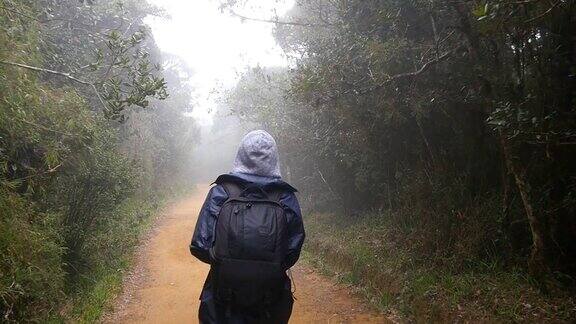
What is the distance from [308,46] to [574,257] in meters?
8.54

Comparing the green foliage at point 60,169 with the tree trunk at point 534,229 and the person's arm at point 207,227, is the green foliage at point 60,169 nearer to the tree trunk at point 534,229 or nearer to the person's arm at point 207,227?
the person's arm at point 207,227

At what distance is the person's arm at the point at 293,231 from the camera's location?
2.75 m

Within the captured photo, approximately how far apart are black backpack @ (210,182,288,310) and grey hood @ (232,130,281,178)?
12.3 inches

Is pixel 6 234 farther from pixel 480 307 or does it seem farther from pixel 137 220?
pixel 137 220

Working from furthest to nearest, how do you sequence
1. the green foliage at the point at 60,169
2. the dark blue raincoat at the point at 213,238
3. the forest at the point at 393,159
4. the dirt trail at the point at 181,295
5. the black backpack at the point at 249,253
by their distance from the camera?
the dirt trail at the point at 181,295 < the forest at the point at 393,159 < the green foliage at the point at 60,169 < the dark blue raincoat at the point at 213,238 < the black backpack at the point at 249,253

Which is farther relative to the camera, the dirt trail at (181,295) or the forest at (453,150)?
the dirt trail at (181,295)

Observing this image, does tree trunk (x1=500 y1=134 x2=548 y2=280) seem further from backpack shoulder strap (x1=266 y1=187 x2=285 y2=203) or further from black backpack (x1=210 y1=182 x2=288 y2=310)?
black backpack (x1=210 y1=182 x2=288 y2=310)

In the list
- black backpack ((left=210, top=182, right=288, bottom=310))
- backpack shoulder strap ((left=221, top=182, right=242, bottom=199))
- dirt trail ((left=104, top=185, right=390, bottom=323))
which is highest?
backpack shoulder strap ((left=221, top=182, right=242, bottom=199))

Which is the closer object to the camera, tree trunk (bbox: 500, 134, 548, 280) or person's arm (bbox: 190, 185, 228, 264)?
person's arm (bbox: 190, 185, 228, 264)

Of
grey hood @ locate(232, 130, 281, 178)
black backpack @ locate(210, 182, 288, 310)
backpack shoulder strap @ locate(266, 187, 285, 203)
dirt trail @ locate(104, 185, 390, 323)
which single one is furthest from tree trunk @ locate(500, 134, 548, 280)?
black backpack @ locate(210, 182, 288, 310)

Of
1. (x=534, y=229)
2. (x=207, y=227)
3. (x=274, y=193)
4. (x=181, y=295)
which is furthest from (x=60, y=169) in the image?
(x=534, y=229)

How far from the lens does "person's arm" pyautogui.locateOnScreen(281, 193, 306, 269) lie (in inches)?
108

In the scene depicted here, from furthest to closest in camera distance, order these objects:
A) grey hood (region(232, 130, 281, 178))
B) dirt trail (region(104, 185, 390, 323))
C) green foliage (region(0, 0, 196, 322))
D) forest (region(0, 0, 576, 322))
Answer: dirt trail (region(104, 185, 390, 323)), forest (region(0, 0, 576, 322)), green foliage (region(0, 0, 196, 322)), grey hood (region(232, 130, 281, 178))

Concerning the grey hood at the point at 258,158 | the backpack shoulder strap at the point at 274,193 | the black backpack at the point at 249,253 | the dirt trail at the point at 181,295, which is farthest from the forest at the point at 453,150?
the black backpack at the point at 249,253
